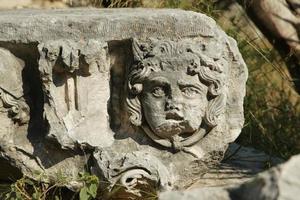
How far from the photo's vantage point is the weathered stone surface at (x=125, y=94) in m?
4.59

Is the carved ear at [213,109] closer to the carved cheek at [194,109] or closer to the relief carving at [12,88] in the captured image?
the carved cheek at [194,109]

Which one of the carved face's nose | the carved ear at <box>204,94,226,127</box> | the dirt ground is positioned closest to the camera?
the carved face's nose

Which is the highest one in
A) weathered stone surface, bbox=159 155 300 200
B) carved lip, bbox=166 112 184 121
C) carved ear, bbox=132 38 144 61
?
weathered stone surface, bbox=159 155 300 200

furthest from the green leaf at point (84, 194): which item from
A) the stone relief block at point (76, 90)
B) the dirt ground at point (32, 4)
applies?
the dirt ground at point (32, 4)

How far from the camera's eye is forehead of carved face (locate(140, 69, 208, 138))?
456cm

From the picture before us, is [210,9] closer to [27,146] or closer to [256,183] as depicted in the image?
[27,146]

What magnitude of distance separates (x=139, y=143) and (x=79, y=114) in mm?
307

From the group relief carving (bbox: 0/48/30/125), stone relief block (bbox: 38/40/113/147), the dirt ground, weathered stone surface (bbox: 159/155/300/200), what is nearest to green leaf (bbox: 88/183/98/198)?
stone relief block (bbox: 38/40/113/147)

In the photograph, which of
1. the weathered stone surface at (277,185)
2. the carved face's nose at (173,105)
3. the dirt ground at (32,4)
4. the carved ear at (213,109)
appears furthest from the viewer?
the dirt ground at (32,4)

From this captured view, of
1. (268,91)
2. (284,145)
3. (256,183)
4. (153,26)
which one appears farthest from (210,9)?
(256,183)

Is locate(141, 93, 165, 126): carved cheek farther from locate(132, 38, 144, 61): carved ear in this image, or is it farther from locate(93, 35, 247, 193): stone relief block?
locate(132, 38, 144, 61): carved ear

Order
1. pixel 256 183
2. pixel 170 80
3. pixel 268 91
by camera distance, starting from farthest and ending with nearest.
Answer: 1. pixel 268 91
2. pixel 170 80
3. pixel 256 183

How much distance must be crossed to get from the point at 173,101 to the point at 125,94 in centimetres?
25

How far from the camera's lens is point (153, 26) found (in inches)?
181
